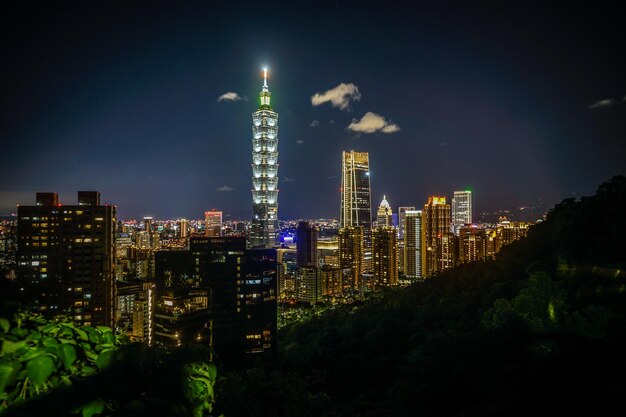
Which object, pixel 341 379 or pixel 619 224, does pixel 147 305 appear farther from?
pixel 619 224

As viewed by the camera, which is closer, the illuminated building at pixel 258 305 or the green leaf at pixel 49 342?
the green leaf at pixel 49 342

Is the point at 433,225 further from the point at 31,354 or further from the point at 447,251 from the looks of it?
the point at 31,354

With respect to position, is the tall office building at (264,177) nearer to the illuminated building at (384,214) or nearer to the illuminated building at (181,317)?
the illuminated building at (384,214)

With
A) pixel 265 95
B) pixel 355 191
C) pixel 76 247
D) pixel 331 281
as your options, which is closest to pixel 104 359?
pixel 76 247

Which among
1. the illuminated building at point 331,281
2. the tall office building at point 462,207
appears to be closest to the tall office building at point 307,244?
the illuminated building at point 331,281

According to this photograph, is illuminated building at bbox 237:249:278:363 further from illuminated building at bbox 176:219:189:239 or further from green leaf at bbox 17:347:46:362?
illuminated building at bbox 176:219:189:239
